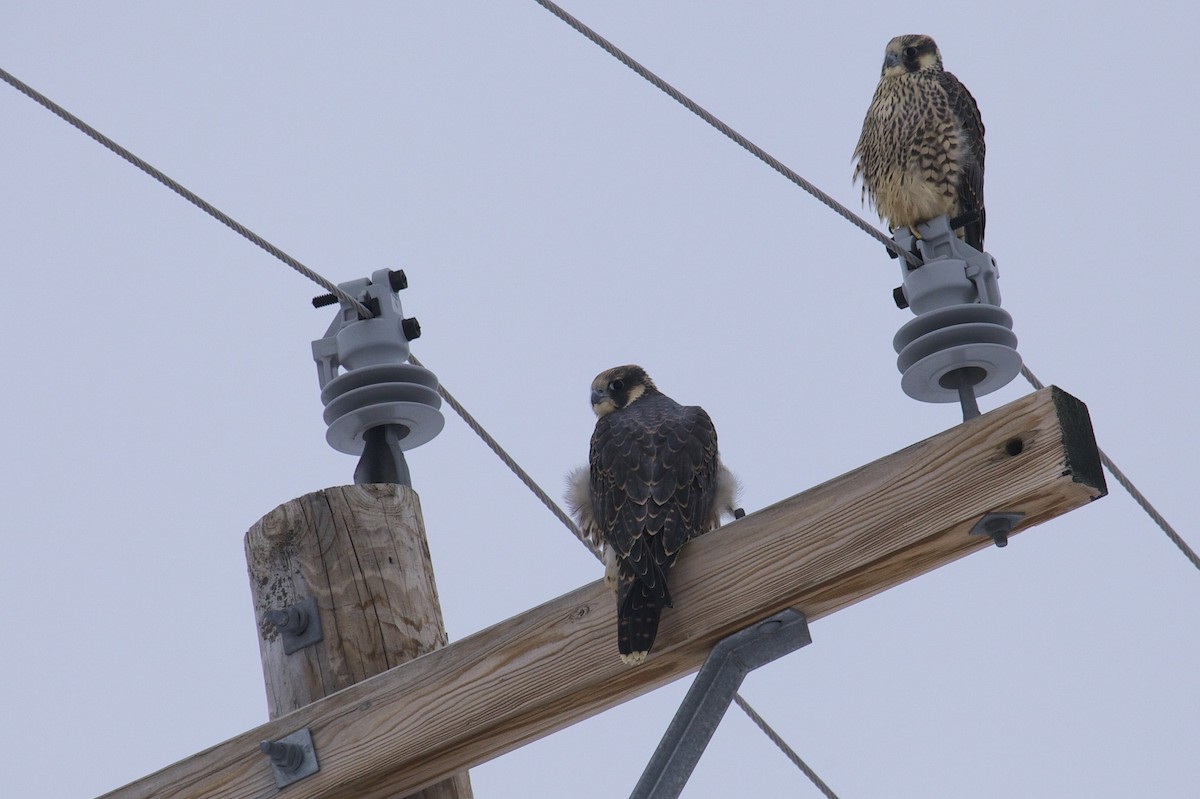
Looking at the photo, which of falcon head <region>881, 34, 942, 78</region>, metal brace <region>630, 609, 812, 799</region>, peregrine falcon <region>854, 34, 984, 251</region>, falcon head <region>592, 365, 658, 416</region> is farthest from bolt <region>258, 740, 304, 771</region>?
falcon head <region>881, 34, 942, 78</region>

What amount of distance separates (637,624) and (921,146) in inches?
137

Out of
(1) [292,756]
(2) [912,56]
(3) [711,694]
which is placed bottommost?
(3) [711,694]

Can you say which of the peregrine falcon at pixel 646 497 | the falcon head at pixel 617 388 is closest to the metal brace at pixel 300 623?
the peregrine falcon at pixel 646 497

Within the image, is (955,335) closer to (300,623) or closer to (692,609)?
(692,609)

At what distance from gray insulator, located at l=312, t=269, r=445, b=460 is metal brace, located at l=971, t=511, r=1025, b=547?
4.73ft

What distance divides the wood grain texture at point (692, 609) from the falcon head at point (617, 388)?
7.34 ft

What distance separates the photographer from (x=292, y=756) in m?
3.15

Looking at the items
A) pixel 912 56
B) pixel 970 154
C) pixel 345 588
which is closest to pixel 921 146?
pixel 970 154

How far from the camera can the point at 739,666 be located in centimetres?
281

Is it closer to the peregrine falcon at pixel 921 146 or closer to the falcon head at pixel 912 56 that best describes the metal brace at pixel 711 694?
the peregrine falcon at pixel 921 146

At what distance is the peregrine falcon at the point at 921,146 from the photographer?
19.0 feet

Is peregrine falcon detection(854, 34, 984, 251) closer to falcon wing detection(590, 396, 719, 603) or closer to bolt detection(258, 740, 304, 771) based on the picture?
falcon wing detection(590, 396, 719, 603)

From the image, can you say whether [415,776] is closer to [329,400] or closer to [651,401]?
[329,400]

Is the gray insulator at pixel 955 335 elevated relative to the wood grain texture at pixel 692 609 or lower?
elevated
